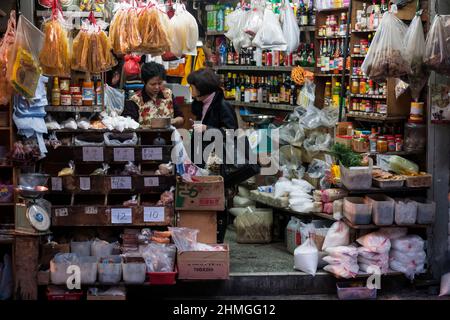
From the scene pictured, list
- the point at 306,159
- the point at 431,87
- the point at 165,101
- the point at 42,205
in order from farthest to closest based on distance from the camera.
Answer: the point at 306,159 < the point at 165,101 < the point at 431,87 < the point at 42,205

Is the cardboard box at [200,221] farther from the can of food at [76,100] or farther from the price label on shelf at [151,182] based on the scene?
the can of food at [76,100]

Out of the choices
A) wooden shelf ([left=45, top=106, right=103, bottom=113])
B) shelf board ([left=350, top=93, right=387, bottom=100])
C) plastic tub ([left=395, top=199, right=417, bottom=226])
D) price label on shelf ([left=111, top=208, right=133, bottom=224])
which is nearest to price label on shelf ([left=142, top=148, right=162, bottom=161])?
price label on shelf ([left=111, top=208, right=133, bottom=224])

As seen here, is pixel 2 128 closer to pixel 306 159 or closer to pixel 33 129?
pixel 33 129

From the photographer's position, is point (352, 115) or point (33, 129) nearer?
point (33, 129)

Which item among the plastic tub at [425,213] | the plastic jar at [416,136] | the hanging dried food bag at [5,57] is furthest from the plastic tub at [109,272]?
the plastic jar at [416,136]

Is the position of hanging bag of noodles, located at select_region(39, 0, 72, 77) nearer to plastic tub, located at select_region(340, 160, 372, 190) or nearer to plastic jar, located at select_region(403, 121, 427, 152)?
plastic tub, located at select_region(340, 160, 372, 190)

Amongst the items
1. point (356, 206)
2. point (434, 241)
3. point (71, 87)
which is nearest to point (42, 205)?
point (71, 87)

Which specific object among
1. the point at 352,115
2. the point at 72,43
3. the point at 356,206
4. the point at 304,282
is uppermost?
the point at 72,43

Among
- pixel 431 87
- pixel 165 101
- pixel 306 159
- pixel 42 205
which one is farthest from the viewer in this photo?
pixel 306 159

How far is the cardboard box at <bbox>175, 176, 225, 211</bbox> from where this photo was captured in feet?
25.0

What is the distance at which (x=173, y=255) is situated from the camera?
7.41 metres

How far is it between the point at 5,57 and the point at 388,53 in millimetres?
3455

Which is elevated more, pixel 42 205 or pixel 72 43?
pixel 72 43

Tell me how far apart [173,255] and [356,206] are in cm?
180
